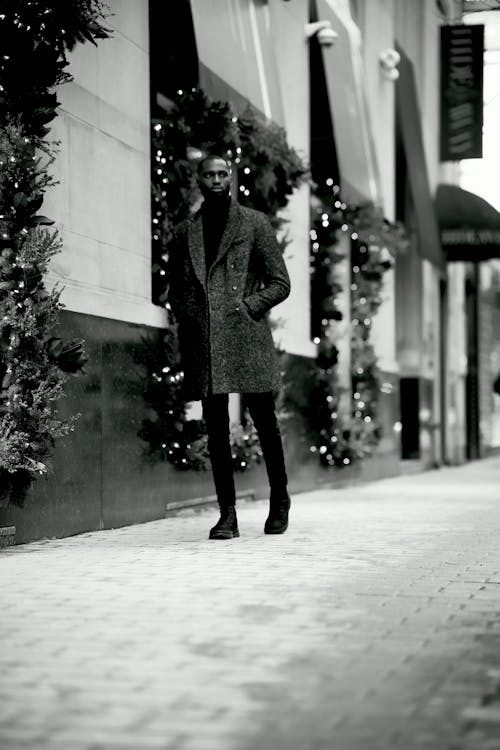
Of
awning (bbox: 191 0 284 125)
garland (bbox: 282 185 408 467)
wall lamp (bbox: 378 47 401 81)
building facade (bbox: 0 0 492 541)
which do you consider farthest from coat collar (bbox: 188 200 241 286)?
wall lamp (bbox: 378 47 401 81)

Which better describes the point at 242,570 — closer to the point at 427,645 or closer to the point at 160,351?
the point at 427,645

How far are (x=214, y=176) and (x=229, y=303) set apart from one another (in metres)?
0.68

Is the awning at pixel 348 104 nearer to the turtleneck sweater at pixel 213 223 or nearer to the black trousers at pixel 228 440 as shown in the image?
the turtleneck sweater at pixel 213 223

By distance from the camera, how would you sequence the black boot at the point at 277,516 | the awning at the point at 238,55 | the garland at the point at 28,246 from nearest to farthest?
1. the garland at the point at 28,246
2. the black boot at the point at 277,516
3. the awning at the point at 238,55

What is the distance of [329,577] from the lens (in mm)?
5867

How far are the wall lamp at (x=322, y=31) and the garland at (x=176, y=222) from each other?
3984 millimetres

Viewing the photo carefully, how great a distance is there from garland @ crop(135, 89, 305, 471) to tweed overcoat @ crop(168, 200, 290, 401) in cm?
141

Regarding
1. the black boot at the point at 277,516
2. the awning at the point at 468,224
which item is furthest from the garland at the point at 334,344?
the awning at the point at 468,224

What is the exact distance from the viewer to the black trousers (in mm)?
7426

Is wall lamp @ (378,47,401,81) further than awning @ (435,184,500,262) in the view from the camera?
No

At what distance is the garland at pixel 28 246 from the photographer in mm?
6918

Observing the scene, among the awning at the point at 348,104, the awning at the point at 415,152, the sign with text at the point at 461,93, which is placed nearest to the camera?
the awning at the point at 348,104

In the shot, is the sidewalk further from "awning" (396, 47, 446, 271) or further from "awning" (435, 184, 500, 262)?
"awning" (435, 184, 500, 262)

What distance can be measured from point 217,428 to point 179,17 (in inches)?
159
